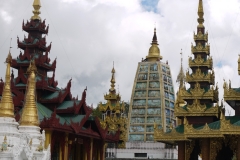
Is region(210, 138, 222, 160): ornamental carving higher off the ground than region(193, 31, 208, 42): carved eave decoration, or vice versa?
region(193, 31, 208, 42): carved eave decoration

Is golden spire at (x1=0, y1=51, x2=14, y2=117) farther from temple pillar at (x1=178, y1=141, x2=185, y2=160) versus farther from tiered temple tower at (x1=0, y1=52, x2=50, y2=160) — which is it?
temple pillar at (x1=178, y1=141, x2=185, y2=160)

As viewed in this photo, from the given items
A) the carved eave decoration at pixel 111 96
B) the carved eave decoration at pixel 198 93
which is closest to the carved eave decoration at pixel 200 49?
the carved eave decoration at pixel 198 93

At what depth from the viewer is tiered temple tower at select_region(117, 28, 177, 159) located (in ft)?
171

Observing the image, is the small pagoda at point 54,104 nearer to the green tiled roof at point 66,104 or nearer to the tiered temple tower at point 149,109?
the green tiled roof at point 66,104

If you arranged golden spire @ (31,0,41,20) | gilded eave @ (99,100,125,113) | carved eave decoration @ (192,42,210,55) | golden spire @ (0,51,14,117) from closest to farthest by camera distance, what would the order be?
golden spire @ (0,51,14,117) < carved eave decoration @ (192,42,210,55) < golden spire @ (31,0,41,20) < gilded eave @ (99,100,125,113)

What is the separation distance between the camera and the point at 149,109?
54.3 m

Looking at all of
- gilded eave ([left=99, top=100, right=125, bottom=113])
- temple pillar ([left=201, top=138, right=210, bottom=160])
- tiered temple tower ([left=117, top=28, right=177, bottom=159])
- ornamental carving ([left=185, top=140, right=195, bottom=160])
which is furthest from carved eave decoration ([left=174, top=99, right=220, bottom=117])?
Answer: tiered temple tower ([left=117, top=28, right=177, bottom=159])

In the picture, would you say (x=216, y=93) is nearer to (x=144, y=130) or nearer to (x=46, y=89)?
(x=46, y=89)

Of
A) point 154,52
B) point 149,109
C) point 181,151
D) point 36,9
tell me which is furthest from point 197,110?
point 154,52

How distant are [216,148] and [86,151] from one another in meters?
10.3

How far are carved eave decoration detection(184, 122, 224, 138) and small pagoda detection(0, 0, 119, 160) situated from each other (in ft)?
22.9

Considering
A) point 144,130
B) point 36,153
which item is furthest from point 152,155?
point 36,153

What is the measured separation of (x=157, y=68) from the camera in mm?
55719

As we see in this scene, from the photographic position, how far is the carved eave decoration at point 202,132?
86.9 ft
